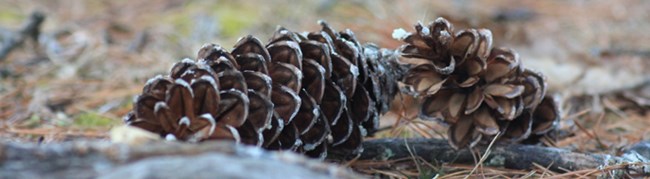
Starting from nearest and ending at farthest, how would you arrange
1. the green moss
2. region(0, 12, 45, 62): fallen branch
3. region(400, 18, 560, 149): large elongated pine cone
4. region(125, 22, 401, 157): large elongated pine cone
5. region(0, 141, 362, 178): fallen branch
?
region(0, 141, 362, 178): fallen branch → region(125, 22, 401, 157): large elongated pine cone → region(400, 18, 560, 149): large elongated pine cone → the green moss → region(0, 12, 45, 62): fallen branch

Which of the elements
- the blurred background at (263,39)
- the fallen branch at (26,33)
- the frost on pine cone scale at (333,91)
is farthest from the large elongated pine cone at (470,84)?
the fallen branch at (26,33)

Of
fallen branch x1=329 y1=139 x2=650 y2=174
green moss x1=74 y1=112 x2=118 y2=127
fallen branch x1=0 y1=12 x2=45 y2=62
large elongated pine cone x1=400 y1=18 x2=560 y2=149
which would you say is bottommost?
fallen branch x1=329 y1=139 x2=650 y2=174

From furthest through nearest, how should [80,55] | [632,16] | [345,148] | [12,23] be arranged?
[632,16]
[12,23]
[80,55]
[345,148]

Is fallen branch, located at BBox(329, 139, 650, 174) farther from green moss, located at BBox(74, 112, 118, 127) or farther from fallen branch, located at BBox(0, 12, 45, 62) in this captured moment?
fallen branch, located at BBox(0, 12, 45, 62)

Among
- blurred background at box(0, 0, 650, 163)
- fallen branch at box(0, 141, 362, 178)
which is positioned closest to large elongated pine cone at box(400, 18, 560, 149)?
blurred background at box(0, 0, 650, 163)

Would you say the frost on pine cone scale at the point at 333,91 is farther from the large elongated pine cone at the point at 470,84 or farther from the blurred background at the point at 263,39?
the blurred background at the point at 263,39

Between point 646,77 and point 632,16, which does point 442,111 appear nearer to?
point 646,77

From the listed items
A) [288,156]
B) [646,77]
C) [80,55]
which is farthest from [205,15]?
[288,156]
